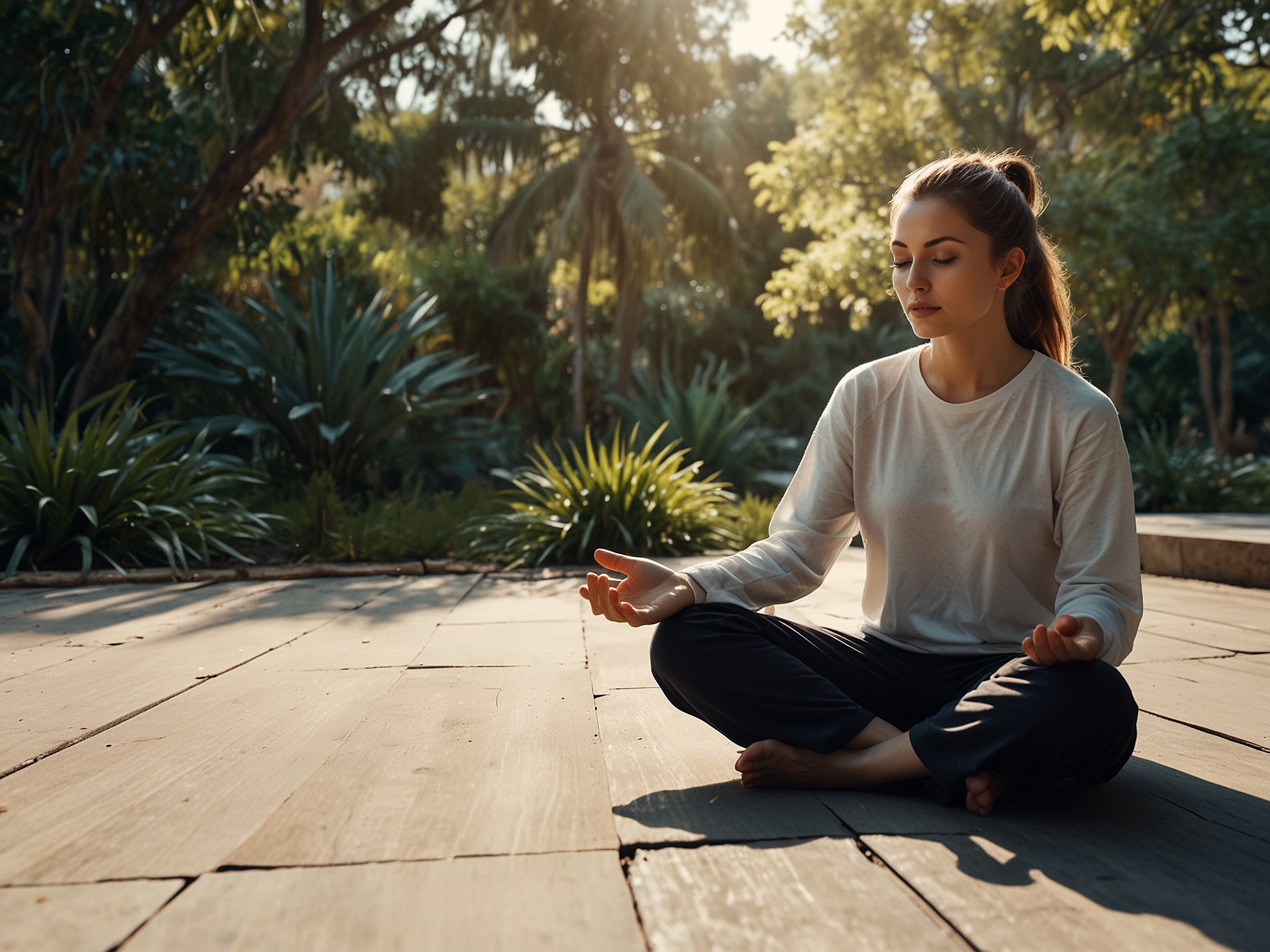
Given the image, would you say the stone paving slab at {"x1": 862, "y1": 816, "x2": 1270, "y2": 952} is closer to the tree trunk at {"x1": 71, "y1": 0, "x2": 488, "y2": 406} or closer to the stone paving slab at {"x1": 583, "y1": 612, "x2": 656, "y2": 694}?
the stone paving slab at {"x1": 583, "y1": 612, "x2": 656, "y2": 694}

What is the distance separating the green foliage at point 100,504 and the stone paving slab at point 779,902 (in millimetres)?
3889

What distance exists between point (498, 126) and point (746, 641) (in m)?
15.9

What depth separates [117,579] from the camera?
440cm

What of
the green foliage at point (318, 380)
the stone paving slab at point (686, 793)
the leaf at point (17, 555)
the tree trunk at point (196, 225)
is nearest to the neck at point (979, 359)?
the stone paving slab at point (686, 793)

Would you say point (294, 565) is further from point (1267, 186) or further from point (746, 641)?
point (1267, 186)

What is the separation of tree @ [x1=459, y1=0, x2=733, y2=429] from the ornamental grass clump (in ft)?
27.0

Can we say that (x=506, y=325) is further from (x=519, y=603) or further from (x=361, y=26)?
(x=519, y=603)

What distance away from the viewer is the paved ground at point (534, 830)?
1.11m

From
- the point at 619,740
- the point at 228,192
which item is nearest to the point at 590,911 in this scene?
the point at 619,740

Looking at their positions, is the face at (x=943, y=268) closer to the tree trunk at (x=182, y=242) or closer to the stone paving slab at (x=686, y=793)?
the stone paving slab at (x=686, y=793)

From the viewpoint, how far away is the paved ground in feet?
3.64

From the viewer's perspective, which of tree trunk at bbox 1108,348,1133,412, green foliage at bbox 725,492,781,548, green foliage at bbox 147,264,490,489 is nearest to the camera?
green foliage at bbox 725,492,781,548

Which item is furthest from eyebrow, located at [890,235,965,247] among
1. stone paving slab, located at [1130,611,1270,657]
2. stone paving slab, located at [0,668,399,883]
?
stone paving slab, located at [1130,611,1270,657]

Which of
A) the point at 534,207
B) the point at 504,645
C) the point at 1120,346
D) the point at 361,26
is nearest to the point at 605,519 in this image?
the point at 504,645
